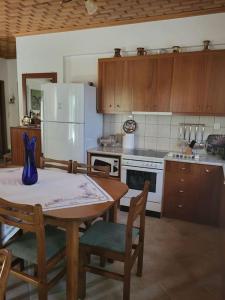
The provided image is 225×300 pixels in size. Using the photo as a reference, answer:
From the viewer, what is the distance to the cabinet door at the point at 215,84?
9.42ft

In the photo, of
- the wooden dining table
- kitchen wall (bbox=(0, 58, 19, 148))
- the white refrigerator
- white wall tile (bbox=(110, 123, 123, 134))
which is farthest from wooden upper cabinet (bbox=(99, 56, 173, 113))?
kitchen wall (bbox=(0, 58, 19, 148))

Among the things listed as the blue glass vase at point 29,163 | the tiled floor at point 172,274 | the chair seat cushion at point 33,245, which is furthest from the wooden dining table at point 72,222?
the blue glass vase at point 29,163

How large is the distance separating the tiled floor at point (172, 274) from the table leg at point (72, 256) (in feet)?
1.13

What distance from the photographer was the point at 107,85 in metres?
3.49

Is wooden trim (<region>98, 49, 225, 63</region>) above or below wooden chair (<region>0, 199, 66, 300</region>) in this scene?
above

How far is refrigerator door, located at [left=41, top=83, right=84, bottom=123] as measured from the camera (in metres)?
3.30

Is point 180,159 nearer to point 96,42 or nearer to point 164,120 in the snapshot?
point 164,120

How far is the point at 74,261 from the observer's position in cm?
149

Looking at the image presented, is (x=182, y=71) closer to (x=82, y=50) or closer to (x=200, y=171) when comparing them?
(x=200, y=171)

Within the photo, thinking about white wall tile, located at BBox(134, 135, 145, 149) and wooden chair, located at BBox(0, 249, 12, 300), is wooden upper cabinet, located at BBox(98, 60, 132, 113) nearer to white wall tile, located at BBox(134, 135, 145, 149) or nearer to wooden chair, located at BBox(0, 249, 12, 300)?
white wall tile, located at BBox(134, 135, 145, 149)

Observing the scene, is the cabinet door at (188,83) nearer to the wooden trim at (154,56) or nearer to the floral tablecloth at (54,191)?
the wooden trim at (154,56)

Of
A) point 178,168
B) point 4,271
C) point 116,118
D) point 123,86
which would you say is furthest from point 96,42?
point 4,271

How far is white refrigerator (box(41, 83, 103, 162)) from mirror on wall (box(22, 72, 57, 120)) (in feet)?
2.96

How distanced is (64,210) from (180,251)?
4.97 ft
